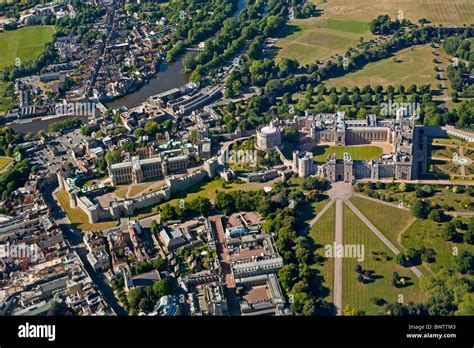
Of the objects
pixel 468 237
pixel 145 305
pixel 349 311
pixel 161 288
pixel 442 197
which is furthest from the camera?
pixel 442 197

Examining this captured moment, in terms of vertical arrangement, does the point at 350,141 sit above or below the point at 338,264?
above

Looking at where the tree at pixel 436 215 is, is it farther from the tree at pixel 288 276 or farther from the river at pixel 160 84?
the river at pixel 160 84

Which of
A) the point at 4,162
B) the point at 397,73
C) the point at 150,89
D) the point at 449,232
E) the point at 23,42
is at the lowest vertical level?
the point at 449,232

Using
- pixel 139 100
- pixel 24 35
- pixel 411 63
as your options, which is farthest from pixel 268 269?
pixel 24 35

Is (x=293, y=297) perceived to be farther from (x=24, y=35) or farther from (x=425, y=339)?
(x=24, y=35)

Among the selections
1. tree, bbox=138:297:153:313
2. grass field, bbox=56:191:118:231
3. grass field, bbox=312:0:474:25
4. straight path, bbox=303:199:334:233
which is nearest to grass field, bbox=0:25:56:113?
grass field, bbox=56:191:118:231

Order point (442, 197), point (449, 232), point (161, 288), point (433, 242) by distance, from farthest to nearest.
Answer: point (442, 197) → point (433, 242) → point (449, 232) → point (161, 288)

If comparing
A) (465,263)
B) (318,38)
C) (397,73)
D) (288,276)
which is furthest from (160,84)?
(465,263)

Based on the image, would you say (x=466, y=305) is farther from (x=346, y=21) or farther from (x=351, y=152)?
(x=346, y=21)
